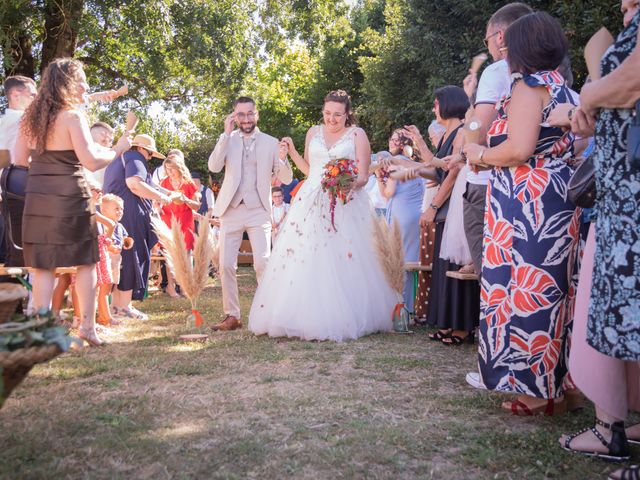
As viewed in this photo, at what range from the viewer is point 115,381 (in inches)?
166

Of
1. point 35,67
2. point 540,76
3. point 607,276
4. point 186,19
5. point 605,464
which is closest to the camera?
point 607,276

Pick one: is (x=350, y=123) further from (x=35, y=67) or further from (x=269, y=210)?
(x=35, y=67)

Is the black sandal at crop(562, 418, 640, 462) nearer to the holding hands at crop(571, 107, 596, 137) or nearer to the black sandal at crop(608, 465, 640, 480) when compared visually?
the black sandal at crop(608, 465, 640, 480)

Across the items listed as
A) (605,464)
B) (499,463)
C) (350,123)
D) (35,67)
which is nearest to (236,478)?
(499,463)

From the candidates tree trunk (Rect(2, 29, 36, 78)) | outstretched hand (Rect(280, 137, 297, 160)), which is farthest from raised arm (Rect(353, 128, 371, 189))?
tree trunk (Rect(2, 29, 36, 78))

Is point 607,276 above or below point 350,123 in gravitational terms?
below

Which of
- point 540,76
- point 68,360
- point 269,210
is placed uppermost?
point 540,76

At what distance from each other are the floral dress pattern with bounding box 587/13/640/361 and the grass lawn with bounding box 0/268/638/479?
2.16 ft

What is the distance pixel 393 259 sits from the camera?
6.36 m

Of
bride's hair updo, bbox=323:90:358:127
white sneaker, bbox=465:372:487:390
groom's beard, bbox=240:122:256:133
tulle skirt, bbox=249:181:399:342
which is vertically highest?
bride's hair updo, bbox=323:90:358:127

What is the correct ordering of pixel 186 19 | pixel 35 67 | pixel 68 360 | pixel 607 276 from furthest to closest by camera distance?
pixel 35 67 < pixel 186 19 < pixel 68 360 < pixel 607 276

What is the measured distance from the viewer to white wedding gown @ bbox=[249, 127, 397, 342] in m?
5.84

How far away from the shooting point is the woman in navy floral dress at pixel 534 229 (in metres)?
3.34

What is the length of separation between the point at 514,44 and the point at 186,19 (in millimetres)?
11886
